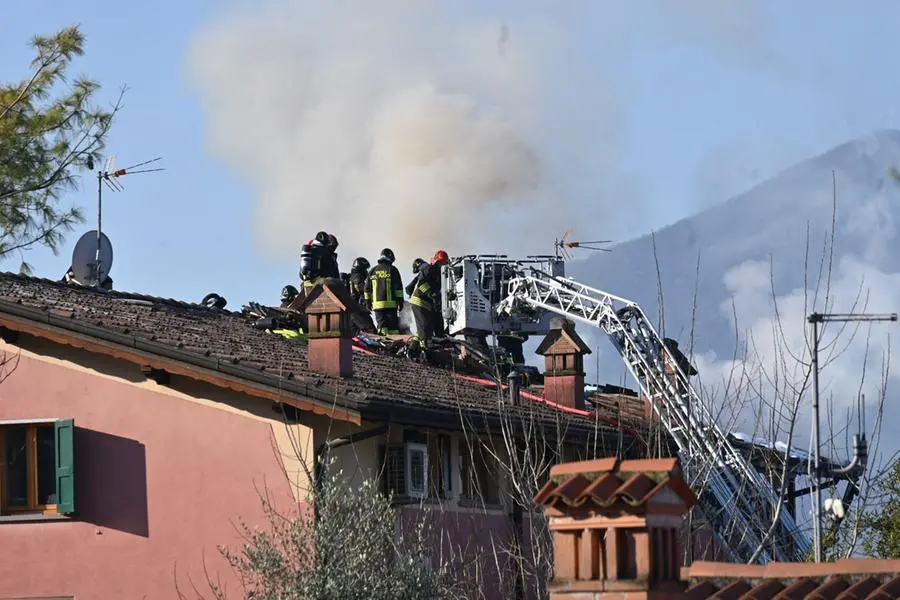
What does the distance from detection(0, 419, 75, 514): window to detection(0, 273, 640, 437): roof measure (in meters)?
0.96

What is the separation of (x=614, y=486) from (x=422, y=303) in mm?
19105

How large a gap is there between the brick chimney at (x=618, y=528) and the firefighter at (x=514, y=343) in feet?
66.6

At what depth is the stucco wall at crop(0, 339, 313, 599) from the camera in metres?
19.8

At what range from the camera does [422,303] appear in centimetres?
3014

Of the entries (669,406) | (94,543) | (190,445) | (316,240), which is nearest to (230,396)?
(190,445)

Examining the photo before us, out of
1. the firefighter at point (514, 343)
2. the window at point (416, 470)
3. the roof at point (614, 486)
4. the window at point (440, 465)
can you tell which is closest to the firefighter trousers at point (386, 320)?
the firefighter at point (514, 343)

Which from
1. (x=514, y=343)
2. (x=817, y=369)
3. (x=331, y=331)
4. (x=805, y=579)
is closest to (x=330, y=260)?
(x=514, y=343)

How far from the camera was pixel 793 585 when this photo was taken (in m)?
13.1

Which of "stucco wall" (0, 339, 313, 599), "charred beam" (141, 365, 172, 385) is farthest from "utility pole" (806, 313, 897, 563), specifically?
"charred beam" (141, 365, 172, 385)

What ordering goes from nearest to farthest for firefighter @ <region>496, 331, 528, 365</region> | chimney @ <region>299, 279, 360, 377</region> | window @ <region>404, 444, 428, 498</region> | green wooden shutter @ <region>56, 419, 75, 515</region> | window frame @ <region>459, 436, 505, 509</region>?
green wooden shutter @ <region>56, 419, 75, 515</region>
window @ <region>404, 444, 428, 498</region>
chimney @ <region>299, 279, 360, 377</region>
window frame @ <region>459, 436, 505, 509</region>
firefighter @ <region>496, 331, 528, 365</region>

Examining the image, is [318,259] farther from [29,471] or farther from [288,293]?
[29,471]

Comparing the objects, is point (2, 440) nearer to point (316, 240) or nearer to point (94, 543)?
point (94, 543)

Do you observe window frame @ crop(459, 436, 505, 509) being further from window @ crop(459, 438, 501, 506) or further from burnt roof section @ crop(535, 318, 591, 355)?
burnt roof section @ crop(535, 318, 591, 355)

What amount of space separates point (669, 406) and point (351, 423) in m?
6.50
